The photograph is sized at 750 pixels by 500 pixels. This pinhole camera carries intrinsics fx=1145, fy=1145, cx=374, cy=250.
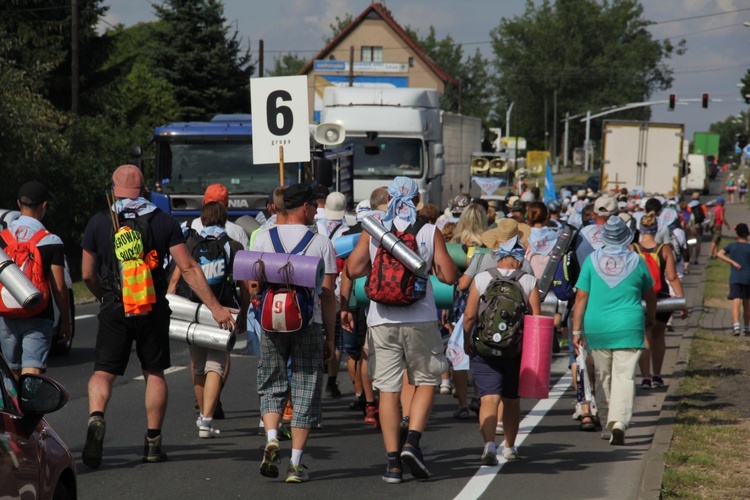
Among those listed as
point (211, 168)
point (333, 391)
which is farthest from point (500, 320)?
point (211, 168)

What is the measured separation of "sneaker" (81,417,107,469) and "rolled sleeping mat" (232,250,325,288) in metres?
1.24

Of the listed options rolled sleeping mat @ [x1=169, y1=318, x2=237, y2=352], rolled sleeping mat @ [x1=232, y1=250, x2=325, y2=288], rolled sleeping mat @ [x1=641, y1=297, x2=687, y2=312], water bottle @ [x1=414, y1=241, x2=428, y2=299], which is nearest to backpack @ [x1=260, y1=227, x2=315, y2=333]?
rolled sleeping mat @ [x1=232, y1=250, x2=325, y2=288]

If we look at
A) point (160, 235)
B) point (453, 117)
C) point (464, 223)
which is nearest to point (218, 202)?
point (160, 235)

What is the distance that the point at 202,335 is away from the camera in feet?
26.4

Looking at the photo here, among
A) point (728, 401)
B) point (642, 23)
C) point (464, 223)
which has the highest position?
point (642, 23)

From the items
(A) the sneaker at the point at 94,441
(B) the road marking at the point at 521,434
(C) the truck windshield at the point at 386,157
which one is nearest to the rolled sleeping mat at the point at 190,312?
(A) the sneaker at the point at 94,441

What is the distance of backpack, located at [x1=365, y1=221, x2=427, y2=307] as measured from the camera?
22.9 ft

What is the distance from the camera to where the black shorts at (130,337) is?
7098 mm

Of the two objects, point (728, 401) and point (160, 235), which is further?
point (728, 401)

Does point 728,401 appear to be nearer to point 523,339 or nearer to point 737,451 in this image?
point 737,451

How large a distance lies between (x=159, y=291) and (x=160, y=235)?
13.9 inches

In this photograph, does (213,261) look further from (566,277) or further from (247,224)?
(566,277)

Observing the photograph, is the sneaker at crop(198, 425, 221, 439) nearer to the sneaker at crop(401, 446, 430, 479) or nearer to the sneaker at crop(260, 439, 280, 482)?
the sneaker at crop(260, 439, 280, 482)

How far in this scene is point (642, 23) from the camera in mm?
121500
